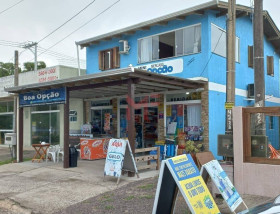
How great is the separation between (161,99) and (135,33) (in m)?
3.74

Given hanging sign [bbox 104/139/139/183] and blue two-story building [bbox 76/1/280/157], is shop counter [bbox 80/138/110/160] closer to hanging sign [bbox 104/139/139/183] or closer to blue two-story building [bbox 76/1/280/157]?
blue two-story building [bbox 76/1/280/157]

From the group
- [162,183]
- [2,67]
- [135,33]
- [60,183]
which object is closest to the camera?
[162,183]

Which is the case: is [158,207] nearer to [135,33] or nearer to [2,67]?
[135,33]

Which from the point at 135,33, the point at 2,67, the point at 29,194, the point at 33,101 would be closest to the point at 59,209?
the point at 29,194

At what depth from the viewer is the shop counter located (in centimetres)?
1299

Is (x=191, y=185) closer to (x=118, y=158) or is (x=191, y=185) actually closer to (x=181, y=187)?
(x=181, y=187)

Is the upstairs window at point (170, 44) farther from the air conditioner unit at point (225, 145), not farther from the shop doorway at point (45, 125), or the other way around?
the shop doorway at point (45, 125)

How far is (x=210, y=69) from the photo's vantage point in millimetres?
12281

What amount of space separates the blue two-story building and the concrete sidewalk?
353 cm

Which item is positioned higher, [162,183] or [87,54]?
[87,54]

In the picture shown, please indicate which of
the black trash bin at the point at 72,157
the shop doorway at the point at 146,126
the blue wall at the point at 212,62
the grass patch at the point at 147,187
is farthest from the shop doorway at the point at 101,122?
the grass patch at the point at 147,187

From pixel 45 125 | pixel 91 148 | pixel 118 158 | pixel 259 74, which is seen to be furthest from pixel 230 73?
pixel 45 125

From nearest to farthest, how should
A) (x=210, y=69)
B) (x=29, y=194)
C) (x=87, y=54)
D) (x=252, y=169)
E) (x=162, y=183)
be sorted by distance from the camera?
(x=162, y=183), (x=252, y=169), (x=29, y=194), (x=210, y=69), (x=87, y=54)

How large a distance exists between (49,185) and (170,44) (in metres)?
8.26
